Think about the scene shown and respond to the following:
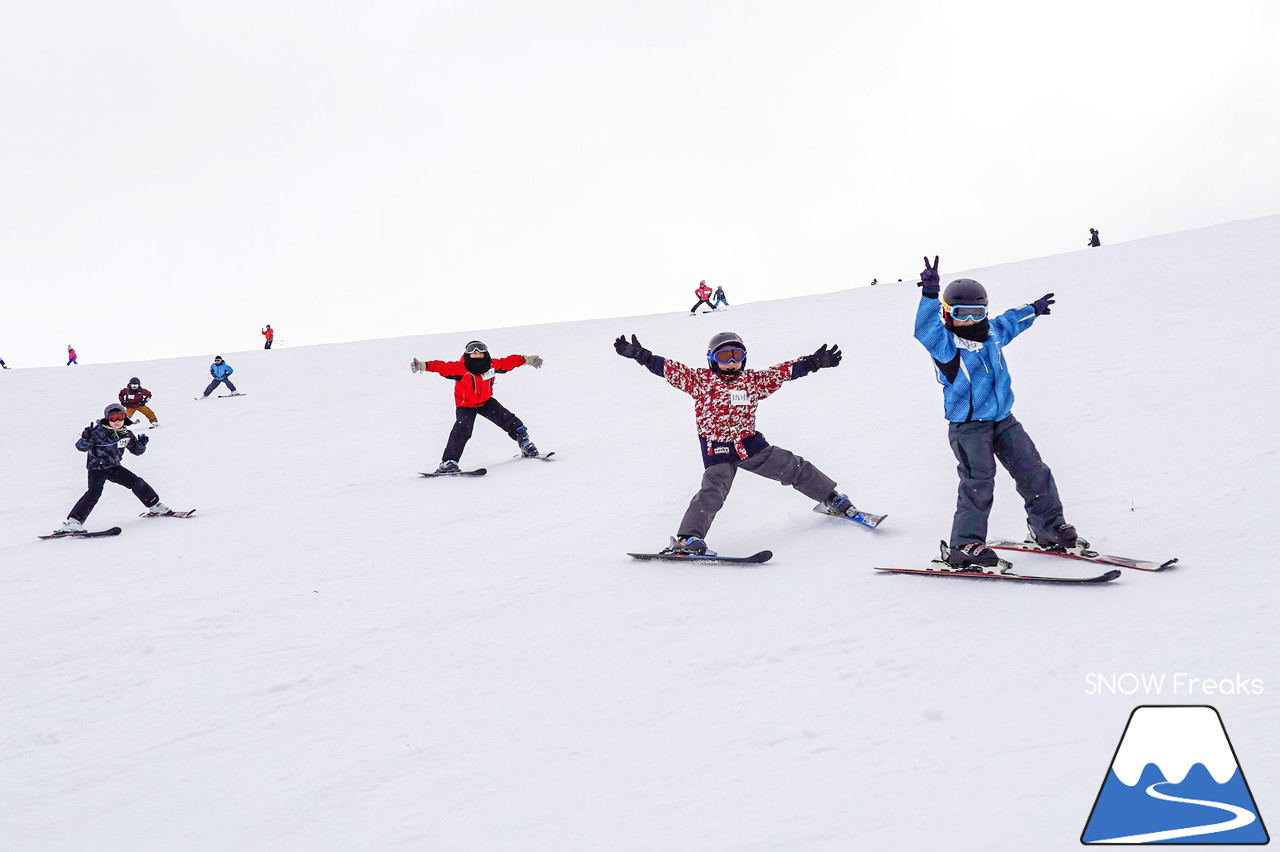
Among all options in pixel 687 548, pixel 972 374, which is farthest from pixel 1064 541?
pixel 687 548

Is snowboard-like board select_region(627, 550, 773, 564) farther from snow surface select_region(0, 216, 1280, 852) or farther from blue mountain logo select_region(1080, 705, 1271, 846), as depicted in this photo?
blue mountain logo select_region(1080, 705, 1271, 846)

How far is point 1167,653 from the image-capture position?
310cm

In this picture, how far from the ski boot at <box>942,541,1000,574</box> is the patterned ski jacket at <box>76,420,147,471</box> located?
8.21m

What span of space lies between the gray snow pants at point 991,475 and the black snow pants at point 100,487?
27.2 ft

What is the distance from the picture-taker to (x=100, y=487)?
8672 mm

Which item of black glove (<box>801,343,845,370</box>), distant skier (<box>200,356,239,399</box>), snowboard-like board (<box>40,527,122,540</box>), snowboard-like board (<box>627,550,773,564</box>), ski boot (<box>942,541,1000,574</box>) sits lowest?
snowboard-like board (<box>40,527,122,540</box>)

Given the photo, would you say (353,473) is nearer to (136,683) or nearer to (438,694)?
(136,683)

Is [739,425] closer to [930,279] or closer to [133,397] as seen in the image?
[930,279]

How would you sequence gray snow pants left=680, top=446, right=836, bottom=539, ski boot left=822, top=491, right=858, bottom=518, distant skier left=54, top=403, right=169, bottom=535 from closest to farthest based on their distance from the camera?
gray snow pants left=680, top=446, right=836, bottom=539 < ski boot left=822, top=491, right=858, bottom=518 < distant skier left=54, top=403, right=169, bottom=535

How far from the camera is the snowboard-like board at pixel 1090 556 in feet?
13.4

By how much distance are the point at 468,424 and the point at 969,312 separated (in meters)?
6.83

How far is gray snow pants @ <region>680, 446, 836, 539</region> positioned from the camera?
5.68 meters

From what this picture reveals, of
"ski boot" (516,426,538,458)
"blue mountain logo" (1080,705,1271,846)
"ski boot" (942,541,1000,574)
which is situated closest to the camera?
"blue mountain logo" (1080,705,1271,846)

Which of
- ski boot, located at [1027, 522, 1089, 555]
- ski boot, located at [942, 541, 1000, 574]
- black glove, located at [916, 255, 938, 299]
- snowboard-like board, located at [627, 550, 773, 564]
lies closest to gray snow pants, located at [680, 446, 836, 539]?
snowboard-like board, located at [627, 550, 773, 564]
